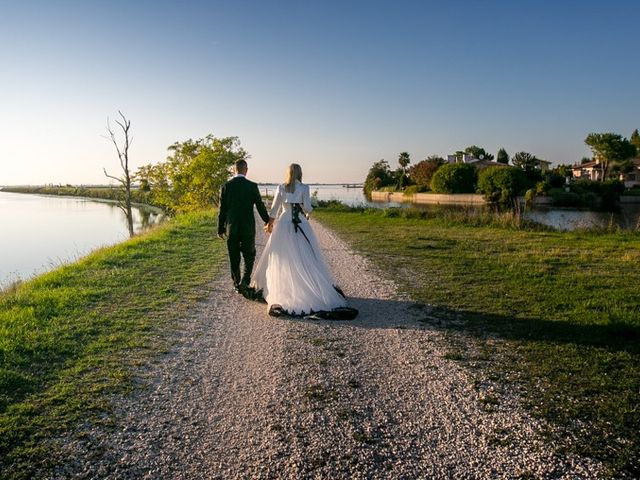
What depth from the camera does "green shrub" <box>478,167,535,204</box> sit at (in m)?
51.9

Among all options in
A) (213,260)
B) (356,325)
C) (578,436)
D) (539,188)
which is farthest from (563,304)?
(539,188)

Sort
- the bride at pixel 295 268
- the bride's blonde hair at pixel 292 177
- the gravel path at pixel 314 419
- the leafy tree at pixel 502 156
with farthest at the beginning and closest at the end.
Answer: the leafy tree at pixel 502 156, the bride's blonde hair at pixel 292 177, the bride at pixel 295 268, the gravel path at pixel 314 419

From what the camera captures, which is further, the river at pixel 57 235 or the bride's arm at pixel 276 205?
the river at pixel 57 235

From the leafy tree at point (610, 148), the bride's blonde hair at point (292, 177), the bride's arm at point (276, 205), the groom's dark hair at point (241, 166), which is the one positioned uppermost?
the leafy tree at point (610, 148)

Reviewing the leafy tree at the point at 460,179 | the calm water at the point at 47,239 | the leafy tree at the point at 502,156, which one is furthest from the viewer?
the leafy tree at the point at 502,156

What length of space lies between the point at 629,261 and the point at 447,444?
34.7ft

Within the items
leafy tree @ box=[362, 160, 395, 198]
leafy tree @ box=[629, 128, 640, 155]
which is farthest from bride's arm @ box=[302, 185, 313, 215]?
leafy tree @ box=[629, 128, 640, 155]

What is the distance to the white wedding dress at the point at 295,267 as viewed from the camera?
6.74 metres

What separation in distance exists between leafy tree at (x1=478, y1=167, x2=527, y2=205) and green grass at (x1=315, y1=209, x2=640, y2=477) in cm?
3876

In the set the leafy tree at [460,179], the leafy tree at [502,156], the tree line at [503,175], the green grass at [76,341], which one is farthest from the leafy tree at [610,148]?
the green grass at [76,341]

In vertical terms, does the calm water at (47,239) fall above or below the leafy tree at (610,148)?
below

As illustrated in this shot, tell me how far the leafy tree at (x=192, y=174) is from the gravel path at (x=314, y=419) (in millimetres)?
33955

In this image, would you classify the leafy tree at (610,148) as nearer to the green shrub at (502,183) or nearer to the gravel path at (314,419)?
the green shrub at (502,183)

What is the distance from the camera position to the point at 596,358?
497 centimetres
